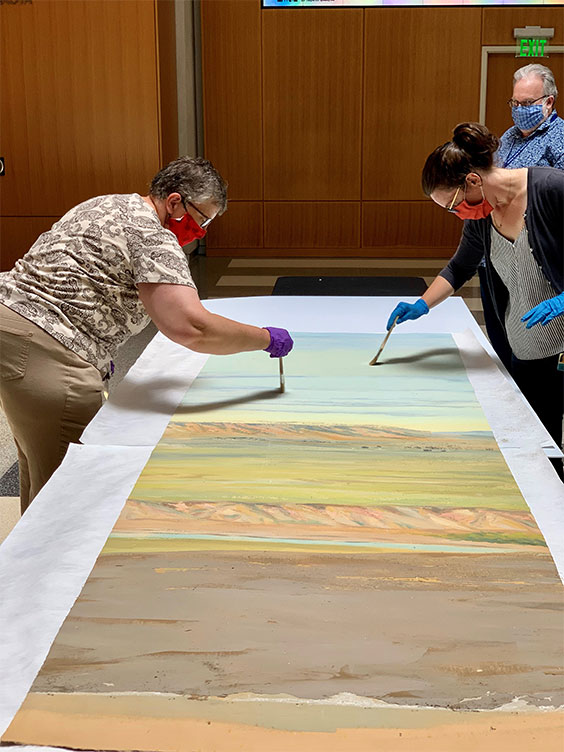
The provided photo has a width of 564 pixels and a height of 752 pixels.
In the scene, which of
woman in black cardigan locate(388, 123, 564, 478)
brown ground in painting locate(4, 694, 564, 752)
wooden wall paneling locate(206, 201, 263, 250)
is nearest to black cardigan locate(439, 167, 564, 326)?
woman in black cardigan locate(388, 123, 564, 478)

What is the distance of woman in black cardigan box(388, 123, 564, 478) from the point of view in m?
1.85

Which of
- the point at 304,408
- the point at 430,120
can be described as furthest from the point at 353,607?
the point at 430,120

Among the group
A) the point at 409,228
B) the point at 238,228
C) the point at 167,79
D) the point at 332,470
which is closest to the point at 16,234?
the point at 167,79

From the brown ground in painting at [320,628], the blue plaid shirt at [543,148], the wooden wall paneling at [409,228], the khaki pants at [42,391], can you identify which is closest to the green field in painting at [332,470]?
the brown ground in painting at [320,628]

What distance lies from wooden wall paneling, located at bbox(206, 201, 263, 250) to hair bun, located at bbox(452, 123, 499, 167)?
17.6 ft

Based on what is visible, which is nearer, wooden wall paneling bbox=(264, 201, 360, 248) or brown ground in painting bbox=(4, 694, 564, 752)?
brown ground in painting bbox=(4, 694, 564, 752)

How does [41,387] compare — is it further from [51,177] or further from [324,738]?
[51,177]

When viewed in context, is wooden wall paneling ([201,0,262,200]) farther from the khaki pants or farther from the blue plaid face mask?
the khaki pants

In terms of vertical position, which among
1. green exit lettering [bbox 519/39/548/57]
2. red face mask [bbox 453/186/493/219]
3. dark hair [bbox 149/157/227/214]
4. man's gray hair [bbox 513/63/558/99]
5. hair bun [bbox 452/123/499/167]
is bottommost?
red face mask [bbox 453/186/493/219]

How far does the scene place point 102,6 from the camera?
480 centimetres

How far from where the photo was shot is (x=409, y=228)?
23.2 feet

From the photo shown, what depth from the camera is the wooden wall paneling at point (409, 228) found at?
7004mm

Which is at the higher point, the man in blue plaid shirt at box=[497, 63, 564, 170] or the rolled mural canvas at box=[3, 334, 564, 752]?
the man in blue plaid shirt at box=[497, 63, 564, 170]

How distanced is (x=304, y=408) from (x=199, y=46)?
5.82m
